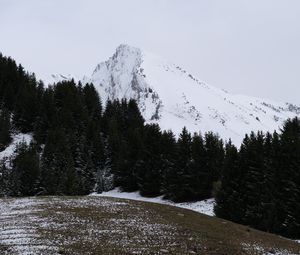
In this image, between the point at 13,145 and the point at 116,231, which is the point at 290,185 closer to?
the point at 116,231

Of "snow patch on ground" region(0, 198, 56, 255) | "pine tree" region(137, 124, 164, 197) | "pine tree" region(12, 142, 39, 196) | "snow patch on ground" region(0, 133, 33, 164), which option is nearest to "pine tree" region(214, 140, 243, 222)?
"pine tree" region(137, 124, 164, 197)

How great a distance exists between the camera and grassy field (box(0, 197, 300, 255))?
2667cm

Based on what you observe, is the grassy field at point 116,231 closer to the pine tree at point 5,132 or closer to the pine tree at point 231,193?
the pine tree at point 231,193

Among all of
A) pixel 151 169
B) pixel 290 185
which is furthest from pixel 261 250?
pixel 151 169

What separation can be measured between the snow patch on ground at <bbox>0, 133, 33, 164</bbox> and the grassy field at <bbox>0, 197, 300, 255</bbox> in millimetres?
55067

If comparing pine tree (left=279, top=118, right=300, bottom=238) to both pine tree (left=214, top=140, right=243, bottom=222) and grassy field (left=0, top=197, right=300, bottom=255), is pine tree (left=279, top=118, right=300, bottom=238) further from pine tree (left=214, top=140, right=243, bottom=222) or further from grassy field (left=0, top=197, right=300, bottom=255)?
grassy field (left=0, top=197, right=300, bottom=255)

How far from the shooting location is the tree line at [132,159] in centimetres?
5447

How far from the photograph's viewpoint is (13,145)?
325 ft

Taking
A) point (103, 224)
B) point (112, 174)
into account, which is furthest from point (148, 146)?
point (103, 224)

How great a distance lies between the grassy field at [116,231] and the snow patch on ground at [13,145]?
55.1m

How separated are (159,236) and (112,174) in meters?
67.9

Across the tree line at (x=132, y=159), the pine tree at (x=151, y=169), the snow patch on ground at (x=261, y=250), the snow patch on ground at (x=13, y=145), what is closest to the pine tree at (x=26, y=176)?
the tree line at (x=132, y=159)

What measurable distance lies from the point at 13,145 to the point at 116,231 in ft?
242

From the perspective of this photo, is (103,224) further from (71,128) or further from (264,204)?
(71,128)
